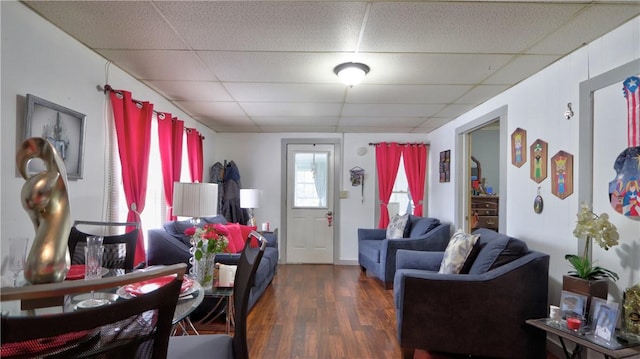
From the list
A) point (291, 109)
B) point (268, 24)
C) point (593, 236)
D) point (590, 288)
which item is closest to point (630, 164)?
point (593, 236)

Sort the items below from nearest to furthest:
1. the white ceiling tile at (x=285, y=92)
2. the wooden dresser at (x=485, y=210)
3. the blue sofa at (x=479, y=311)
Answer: the blue sofa at (x=479, y=311) → the white ceiling tile at (x=285, y=92) → the wooden dresser at (x=485, y=210)

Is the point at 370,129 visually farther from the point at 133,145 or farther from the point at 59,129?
the point at 59,129

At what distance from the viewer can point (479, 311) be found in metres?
2.14

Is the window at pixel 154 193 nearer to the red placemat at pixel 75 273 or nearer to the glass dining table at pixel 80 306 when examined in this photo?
the red placemat at pixel 75 273

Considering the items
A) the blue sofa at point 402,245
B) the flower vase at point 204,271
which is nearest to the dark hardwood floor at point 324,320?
the blue sofa at point 402,245

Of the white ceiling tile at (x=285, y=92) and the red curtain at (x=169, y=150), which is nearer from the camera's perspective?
the white ceiling tile at (x=285, y=92)

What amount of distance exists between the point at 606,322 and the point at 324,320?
6.71 feet

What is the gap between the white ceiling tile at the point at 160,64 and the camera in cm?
221

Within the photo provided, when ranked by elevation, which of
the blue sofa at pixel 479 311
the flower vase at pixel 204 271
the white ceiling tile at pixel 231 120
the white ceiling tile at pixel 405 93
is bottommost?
the blue sofa at pixel 479 311

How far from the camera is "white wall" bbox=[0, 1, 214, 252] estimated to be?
160 centimetres

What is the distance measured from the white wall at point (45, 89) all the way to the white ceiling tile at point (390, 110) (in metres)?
2.38

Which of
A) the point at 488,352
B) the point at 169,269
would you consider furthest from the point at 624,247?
the point at 169,269

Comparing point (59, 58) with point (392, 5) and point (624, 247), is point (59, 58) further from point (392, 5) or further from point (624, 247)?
point (624, 247)

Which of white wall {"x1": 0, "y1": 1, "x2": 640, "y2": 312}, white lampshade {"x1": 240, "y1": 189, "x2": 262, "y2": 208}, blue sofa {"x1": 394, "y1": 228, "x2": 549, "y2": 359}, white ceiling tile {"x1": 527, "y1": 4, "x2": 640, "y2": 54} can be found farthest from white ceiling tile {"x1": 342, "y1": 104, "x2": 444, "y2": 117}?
blue sofa {"x1": 394, "y1": 228, "x2": 549, "y2": 359}
